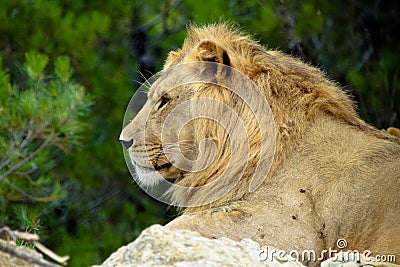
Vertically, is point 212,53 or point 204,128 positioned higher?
point 212,53

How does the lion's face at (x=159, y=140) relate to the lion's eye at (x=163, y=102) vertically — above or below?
below

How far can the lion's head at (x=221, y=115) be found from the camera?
4.46m

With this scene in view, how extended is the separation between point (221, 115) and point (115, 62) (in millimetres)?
4220

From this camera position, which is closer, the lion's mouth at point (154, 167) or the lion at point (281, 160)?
the lion at point (281, 160)

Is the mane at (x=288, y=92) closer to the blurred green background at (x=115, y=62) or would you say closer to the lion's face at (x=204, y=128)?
the lion's face at (x=204, y=128)

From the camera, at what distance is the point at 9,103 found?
599cm

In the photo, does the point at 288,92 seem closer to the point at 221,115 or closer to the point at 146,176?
the point at 221,115

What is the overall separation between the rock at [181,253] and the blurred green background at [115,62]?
295cm

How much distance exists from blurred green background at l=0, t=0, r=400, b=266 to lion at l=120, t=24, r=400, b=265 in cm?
182

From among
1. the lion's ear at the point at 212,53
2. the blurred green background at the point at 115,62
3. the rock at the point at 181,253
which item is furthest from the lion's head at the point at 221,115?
the blurred green background at the point at 115,62

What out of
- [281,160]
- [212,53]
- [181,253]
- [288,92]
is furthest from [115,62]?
[181,253]

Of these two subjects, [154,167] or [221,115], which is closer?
[221,115]

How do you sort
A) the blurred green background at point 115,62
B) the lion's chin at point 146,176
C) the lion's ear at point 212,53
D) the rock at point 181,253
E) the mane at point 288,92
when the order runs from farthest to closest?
1. the blurred green background at point 115,62
2. the lion's chin at point 146,176
3. the lion's ear at point 212,53
4. the mane at point 288,92
5. the rock at point 181,253

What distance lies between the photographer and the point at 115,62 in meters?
8.72
